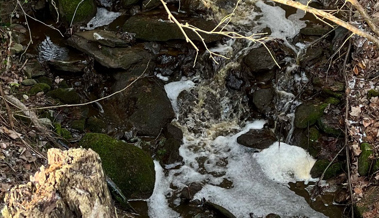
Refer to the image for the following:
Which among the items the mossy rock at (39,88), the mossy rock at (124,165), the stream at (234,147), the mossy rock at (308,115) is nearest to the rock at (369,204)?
the stream at (234,147)

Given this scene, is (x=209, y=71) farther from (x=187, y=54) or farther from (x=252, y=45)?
(x=252, y=45)

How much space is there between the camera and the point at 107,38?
772 centimetres

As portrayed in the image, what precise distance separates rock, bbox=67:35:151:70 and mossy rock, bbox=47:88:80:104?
922mm

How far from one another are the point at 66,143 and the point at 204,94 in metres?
3.34

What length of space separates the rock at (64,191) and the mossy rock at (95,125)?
4.31 metres

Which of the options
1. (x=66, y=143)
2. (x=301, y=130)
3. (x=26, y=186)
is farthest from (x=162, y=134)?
(x=26, y=186)

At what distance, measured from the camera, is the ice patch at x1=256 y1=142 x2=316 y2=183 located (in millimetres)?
6371

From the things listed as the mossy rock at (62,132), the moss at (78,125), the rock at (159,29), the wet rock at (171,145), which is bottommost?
the wet rock at (171,145)

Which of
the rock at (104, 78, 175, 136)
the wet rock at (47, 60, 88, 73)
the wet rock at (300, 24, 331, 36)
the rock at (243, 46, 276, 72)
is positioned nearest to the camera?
the rock at (104, 78, 175, 136)

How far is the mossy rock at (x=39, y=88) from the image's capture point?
21.4ft

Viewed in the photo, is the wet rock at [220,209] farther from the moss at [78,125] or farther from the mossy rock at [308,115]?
the moss at [78,125]

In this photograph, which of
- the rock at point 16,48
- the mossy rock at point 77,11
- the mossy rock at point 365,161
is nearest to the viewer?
the mossy rock at point 365,161

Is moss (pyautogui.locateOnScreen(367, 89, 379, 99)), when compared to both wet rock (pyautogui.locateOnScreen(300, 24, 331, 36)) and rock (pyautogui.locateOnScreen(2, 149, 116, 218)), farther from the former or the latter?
rock (pyautogui.locateOnScreen(2, 149, 116, 218))

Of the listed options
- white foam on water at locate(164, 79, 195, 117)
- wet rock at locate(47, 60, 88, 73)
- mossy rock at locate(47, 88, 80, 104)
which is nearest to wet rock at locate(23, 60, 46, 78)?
wet rock at locate(47, 60, 88, 73)
